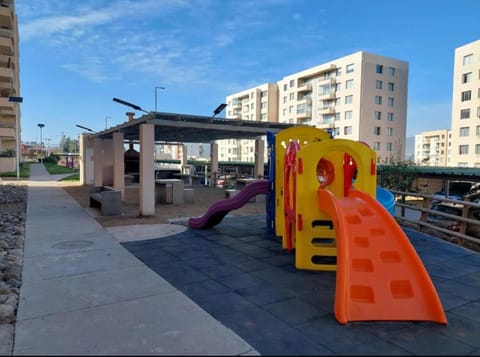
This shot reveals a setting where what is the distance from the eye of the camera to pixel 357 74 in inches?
1848

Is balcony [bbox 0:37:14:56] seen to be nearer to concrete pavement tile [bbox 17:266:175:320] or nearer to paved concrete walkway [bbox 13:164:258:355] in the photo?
paved concrete walkway [bbox 13:164:258:355]

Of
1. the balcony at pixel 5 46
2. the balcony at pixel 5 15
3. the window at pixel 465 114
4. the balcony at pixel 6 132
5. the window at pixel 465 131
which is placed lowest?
the balcony at pixel 6 132

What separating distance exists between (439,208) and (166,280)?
12.2 meters

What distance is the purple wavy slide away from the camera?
27.5 feet

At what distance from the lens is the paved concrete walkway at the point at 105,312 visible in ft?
10.4

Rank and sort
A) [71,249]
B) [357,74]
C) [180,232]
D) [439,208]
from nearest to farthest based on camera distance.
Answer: [71,249] < [180,232] < [439,208] < [357,74]

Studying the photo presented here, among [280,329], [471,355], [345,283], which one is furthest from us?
[345,283]

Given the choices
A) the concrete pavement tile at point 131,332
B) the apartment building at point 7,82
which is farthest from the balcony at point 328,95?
the concrete pavement tile at point 131,332

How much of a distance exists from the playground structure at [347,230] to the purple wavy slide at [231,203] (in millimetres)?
24

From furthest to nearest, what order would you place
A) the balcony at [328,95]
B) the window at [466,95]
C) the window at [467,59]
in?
1. the balcony at [328,95]
2. the window at [466,95]
3. the window at [467,59]

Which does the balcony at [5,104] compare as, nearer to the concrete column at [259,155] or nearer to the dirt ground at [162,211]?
the dirt ground at [162,211]

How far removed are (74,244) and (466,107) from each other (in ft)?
150

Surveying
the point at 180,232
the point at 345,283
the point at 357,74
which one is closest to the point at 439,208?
the point at 180,232

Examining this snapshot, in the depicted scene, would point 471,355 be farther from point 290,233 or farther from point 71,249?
point 71,249
